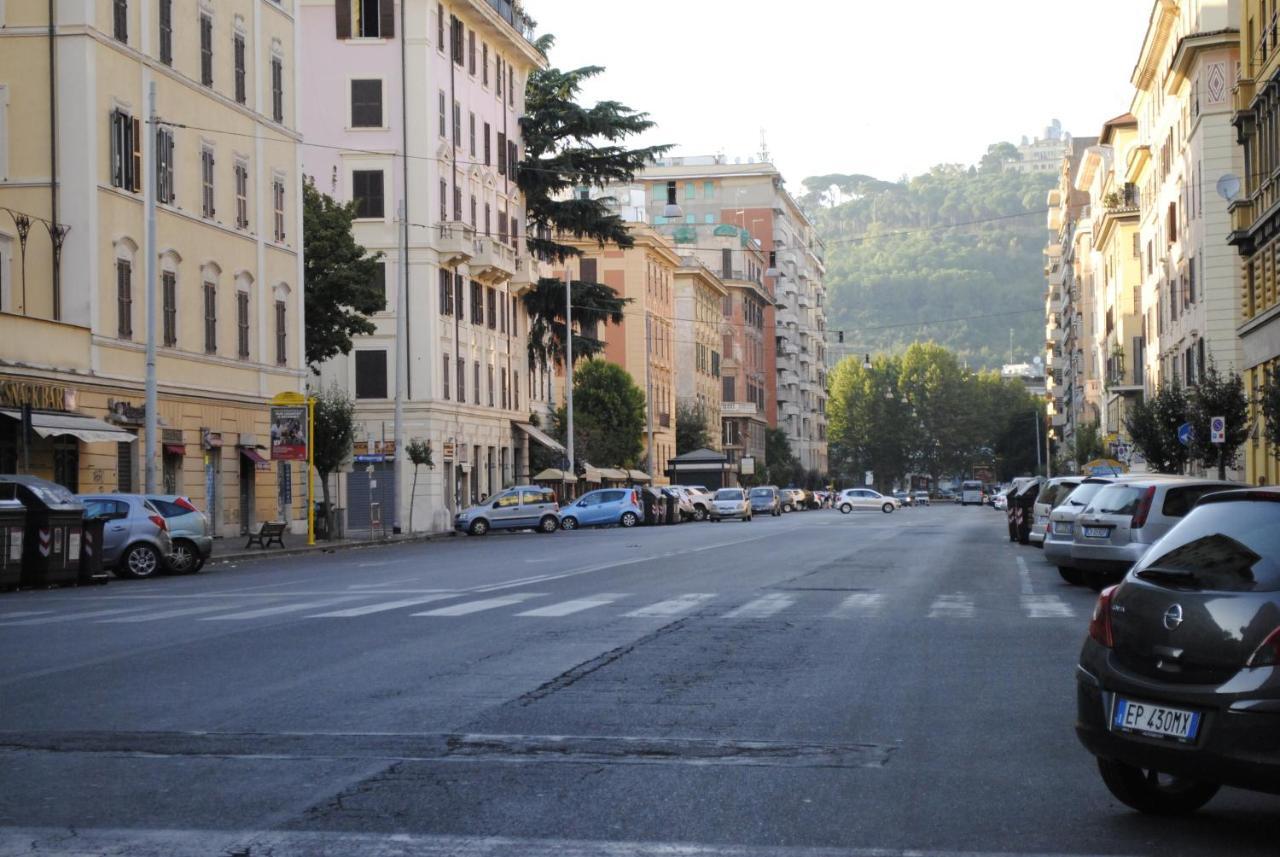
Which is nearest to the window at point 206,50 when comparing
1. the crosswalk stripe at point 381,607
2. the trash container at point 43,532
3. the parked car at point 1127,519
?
the trash container at point 43,532

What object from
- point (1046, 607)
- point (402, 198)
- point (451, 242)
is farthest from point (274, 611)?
point (451, 242)

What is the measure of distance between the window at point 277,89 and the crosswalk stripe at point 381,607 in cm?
3242

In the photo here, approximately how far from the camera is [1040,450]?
187 meters

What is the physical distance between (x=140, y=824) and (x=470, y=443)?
62.8m

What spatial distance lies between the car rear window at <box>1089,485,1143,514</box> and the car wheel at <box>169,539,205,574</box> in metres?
16.8

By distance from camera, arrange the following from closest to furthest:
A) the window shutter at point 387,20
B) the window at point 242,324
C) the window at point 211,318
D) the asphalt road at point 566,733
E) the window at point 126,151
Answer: the asphalt road at point 566,733
the window at point 126,151
the window at point 211,318
the window at point 242,324
the window shutter at point 387,20

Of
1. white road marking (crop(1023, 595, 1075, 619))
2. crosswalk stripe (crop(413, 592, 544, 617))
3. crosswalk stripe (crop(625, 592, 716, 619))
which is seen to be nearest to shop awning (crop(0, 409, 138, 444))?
crosswalk stripe (crop(413, 592, 544, 617))

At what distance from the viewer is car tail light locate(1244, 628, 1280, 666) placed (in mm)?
6887

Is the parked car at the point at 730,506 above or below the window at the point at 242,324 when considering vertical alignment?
below

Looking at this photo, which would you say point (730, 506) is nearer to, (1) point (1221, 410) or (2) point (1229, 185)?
(1) point (1221, 410)

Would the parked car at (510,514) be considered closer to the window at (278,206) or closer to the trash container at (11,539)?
the window at (278,206)

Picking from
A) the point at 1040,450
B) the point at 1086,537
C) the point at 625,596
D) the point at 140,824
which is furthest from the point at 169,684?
the point at 1040,450

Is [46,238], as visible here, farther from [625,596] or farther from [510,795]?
[510,795]

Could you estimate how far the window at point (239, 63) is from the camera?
49375 mm
